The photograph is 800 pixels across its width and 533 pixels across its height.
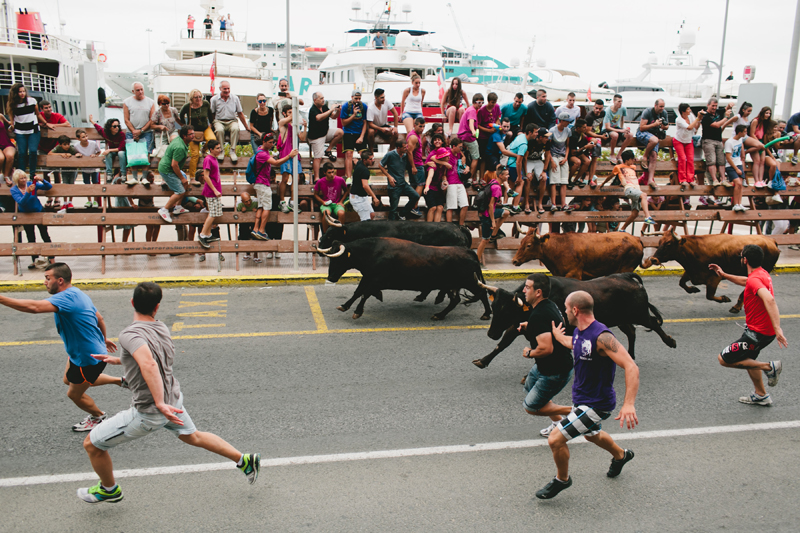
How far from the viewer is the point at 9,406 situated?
6758mm

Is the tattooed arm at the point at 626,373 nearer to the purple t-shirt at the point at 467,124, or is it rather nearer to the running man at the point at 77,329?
the running man at the point at 77,329

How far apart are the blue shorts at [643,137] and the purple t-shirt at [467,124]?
13.3ft

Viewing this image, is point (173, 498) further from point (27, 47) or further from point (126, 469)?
point (27, 47)

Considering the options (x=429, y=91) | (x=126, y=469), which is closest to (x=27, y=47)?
(x=429, y=91)

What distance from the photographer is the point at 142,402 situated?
484 centimetres

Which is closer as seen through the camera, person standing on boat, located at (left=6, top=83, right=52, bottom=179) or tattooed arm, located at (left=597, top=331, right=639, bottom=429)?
tattooed arm, located at (left=597, top=331, right=639, bottom=429)

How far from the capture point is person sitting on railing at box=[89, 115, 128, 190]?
12.9 metres

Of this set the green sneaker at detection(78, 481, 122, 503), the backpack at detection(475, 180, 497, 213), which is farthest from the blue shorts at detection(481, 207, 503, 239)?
the green sneaker at detection(78, 481, 122, 503)

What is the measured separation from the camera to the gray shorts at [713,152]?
600 inches

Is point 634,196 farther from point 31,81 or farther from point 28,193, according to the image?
point 31,81

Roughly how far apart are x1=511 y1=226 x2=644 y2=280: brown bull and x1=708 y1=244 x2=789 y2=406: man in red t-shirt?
162 inches

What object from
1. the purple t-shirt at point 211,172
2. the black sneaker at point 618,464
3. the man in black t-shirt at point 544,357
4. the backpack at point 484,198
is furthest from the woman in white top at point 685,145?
the black sneaker at point 618,464

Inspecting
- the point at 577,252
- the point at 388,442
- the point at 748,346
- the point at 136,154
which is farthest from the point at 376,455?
the point at 136,154

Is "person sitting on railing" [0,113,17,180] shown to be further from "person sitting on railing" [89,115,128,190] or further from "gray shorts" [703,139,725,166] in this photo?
"gray shorts" [703,139,725,166]
